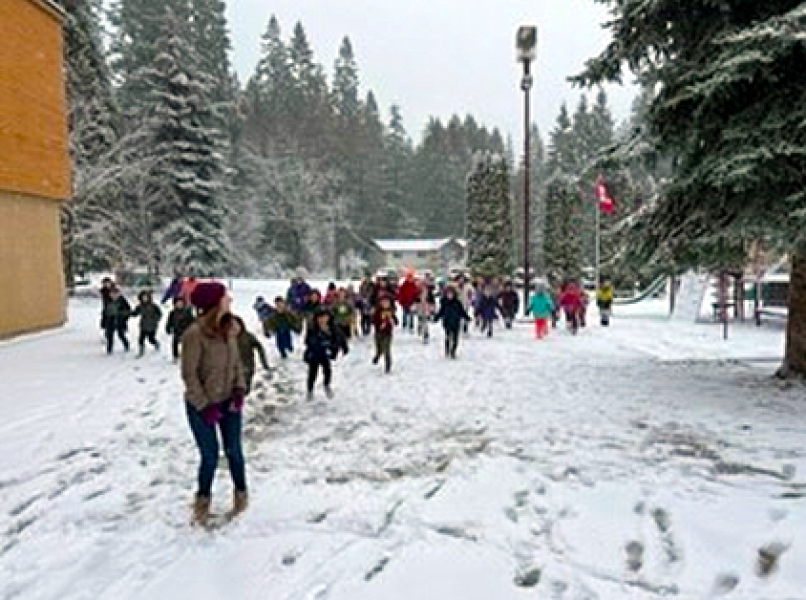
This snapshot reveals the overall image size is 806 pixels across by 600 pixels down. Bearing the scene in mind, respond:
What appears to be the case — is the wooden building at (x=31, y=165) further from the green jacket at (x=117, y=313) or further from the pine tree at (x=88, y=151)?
the pine tree at (x=88, y=151)

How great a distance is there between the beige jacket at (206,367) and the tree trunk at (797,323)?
8.88m

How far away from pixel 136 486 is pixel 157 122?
39.3 meters

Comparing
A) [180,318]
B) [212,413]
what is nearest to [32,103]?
[180,318]

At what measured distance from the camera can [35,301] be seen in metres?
24.5

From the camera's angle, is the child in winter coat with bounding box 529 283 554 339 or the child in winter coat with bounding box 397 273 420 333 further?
the child in winter coat with bounding box 397 273 420 333

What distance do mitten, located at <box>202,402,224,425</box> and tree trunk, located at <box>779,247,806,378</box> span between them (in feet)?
29.5

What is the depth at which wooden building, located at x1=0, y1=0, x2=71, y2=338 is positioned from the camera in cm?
2261

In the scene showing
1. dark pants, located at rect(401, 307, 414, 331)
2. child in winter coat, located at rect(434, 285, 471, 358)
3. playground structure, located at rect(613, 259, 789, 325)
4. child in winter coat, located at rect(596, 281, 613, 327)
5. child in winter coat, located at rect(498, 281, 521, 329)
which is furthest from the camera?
playground structure, located at rect(613, 259, 789, 325)

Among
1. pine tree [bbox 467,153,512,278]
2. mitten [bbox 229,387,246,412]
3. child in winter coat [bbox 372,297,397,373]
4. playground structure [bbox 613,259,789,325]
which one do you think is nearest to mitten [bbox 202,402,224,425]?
mitten [bbox 229,387,246,412]

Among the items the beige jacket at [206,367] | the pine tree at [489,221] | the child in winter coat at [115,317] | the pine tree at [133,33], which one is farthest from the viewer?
the pine tree at [133,33]

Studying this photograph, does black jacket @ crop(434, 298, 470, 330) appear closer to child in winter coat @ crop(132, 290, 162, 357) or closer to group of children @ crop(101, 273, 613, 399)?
group of children @ crop(101, 273, 613, 399)

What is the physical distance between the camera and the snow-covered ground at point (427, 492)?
6160mm

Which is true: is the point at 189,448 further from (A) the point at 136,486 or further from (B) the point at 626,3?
(B) the point at 626,3

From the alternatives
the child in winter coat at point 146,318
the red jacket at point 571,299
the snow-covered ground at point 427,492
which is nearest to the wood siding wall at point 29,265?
the child in winter coat at point 146,318
